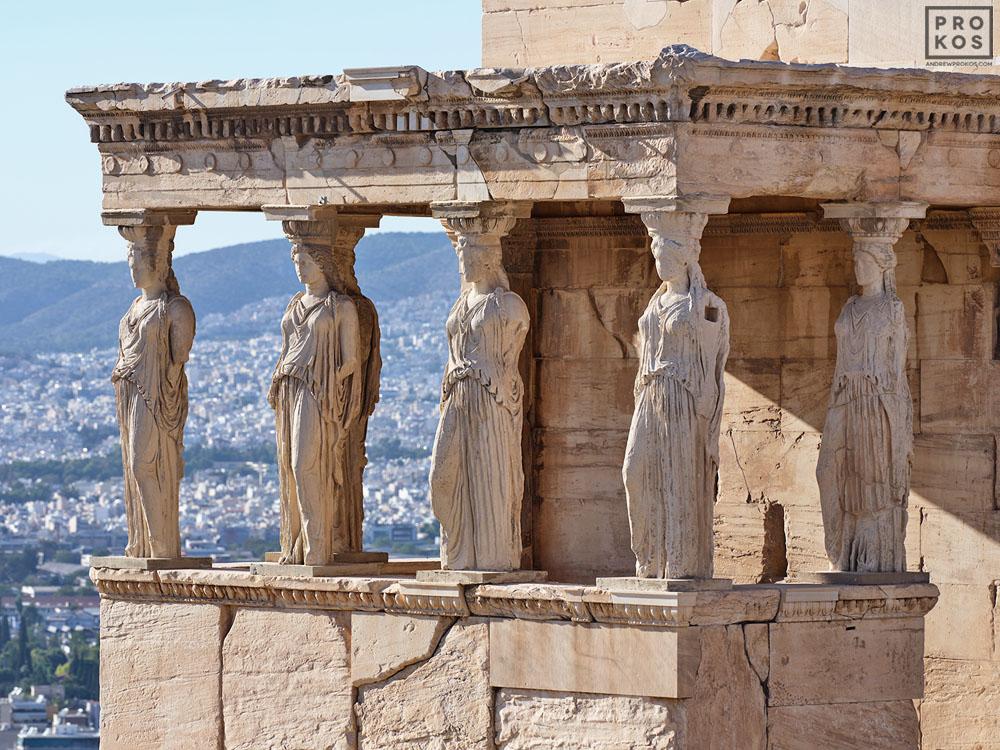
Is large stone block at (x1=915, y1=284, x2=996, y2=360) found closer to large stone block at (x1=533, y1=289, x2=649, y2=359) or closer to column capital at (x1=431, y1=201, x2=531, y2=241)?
large stone block at (x1=533, y1=289, x2=649, y2=359)

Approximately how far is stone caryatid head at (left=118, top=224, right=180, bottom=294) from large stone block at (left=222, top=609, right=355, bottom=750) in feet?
7.18

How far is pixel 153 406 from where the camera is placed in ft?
75.0

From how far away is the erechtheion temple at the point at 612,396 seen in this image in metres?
20.9

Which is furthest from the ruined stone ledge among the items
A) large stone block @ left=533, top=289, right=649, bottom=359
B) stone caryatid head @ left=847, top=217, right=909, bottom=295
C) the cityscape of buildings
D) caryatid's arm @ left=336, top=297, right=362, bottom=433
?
the cityscape of buildings

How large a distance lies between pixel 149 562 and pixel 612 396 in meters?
3.30

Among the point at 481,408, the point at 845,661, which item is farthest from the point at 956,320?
the point at 481,408

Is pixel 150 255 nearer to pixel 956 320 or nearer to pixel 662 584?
pixel 662 584

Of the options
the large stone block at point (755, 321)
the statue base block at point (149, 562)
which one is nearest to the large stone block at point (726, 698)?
the large stone block at point (755, 321)

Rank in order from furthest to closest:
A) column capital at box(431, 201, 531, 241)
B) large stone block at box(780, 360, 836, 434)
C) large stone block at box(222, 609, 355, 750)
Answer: large stone block at box(780, 360, 836, 434) → large stone block at box(222, 609, 355, 750) → column capital at box(431, 201, 531, 241)

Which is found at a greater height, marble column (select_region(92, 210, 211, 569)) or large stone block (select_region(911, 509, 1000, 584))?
marble column (select_region(92, 210, 211, 569))

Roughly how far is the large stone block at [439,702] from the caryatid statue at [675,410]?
4.52 feet

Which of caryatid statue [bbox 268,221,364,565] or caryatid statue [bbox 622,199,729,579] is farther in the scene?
caryatid statue [bbox 268,221,364,565]

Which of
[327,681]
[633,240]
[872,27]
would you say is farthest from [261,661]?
[872,27]

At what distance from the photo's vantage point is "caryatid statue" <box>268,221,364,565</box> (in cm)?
2222
